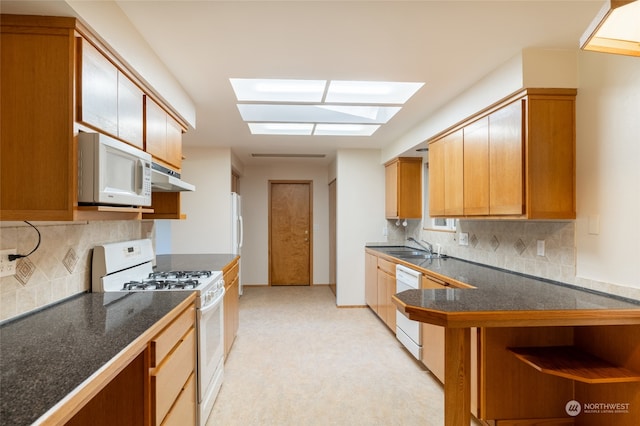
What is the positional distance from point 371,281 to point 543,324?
120 inches

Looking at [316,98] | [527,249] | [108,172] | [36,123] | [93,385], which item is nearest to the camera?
[93,385]

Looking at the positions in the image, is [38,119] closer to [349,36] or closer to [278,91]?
[349,36]

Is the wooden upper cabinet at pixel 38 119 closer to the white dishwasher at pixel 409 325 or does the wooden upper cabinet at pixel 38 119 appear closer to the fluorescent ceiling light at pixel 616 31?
the fluorescent ceiling light at pixel 616 31

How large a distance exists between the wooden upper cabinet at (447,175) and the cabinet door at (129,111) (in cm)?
241

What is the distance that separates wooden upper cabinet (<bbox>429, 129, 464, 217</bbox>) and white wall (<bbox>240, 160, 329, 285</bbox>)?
323cm

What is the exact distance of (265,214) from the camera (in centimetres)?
634

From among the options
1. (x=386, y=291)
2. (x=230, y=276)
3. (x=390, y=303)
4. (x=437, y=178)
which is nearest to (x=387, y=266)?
(x=386, y=291)

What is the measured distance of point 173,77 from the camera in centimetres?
238

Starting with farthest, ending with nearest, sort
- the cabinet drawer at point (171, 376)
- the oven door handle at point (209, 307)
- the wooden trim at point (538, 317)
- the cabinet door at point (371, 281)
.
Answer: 1. the cabinet door at point (371, 281)
2. the oven door handle at point (209, 307)
3. the wooden trim at point (538, 317)
4. the cabinet drawer at point (171, 376)

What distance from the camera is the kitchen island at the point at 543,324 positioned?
5.14 ft

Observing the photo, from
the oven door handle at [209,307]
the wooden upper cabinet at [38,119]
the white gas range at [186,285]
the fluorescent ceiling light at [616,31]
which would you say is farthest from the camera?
the oven door handle at [209,307]

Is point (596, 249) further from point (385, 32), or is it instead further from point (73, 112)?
point (73, 112)

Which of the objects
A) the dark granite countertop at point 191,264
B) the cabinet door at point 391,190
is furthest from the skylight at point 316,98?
the dark granite countertop at point 191,264

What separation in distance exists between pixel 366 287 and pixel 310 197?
2.25 metres
